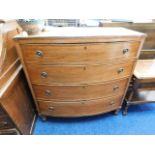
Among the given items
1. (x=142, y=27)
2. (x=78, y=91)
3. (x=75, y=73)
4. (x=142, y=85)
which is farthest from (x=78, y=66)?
(x=142, y=85)

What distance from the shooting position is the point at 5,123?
1211 mm

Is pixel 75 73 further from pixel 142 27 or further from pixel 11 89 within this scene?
pixel 142 27

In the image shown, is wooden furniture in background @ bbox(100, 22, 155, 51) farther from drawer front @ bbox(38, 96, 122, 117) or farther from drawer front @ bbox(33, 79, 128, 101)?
drawer front @ bbox(38, 96, 122, 117)

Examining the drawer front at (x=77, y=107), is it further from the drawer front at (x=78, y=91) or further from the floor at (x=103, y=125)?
the floor at (x=103, y=125)

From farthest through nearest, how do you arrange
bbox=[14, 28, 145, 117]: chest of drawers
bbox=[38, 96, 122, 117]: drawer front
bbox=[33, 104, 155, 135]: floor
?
bbox=[33, 104, 155, 135]: floor, bbox=[38, 96, 122, 117]: drawer front, bbox=[14, 28, 145, 117]: chest of drawers

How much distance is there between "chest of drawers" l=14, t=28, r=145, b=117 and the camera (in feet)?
3.48

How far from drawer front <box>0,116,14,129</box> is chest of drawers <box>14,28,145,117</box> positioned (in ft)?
1.12

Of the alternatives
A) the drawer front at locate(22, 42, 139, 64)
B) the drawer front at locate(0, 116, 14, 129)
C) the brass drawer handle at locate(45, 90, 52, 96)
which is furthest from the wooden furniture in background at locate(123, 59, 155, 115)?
the drawer front at locate(0, 116, 14, 129)

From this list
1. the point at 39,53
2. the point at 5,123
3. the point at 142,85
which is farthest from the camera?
the point at 142,85

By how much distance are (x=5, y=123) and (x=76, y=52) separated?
890 millimetres

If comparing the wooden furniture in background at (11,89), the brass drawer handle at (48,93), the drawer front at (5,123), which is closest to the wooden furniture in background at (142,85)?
the brass drawer handle at (48,93)

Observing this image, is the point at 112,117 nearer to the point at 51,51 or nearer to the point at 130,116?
the point at 130,116

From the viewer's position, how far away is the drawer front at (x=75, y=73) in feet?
3.89
